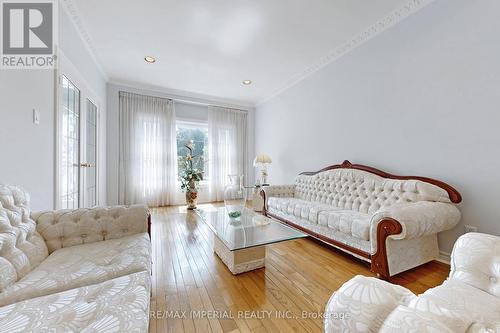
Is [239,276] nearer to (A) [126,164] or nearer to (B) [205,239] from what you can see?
(B) [205,239]

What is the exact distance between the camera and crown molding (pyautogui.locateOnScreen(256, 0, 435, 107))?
220cm

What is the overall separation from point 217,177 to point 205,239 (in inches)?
105

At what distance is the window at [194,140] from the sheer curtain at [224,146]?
24cm

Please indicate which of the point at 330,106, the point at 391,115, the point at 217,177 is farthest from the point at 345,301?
the point at 217,177

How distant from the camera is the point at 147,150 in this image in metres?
4.47

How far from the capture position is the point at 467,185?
191cm

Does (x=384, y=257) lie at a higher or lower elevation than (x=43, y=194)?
lower

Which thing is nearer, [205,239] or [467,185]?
[467,185]

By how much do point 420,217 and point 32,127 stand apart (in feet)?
11.2

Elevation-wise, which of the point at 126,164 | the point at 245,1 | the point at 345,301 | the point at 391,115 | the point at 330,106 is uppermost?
the point at 245,1

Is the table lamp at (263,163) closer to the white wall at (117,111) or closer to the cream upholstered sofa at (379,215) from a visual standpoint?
the cream upholstered sofa at (379,215)

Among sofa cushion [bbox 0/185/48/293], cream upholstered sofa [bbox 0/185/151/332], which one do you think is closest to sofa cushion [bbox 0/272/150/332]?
cream upholstered sofa [bbox 0/185/151/332]

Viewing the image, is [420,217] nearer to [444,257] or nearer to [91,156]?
[444,257]

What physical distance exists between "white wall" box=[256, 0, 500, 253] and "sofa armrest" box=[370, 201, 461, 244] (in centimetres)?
33
